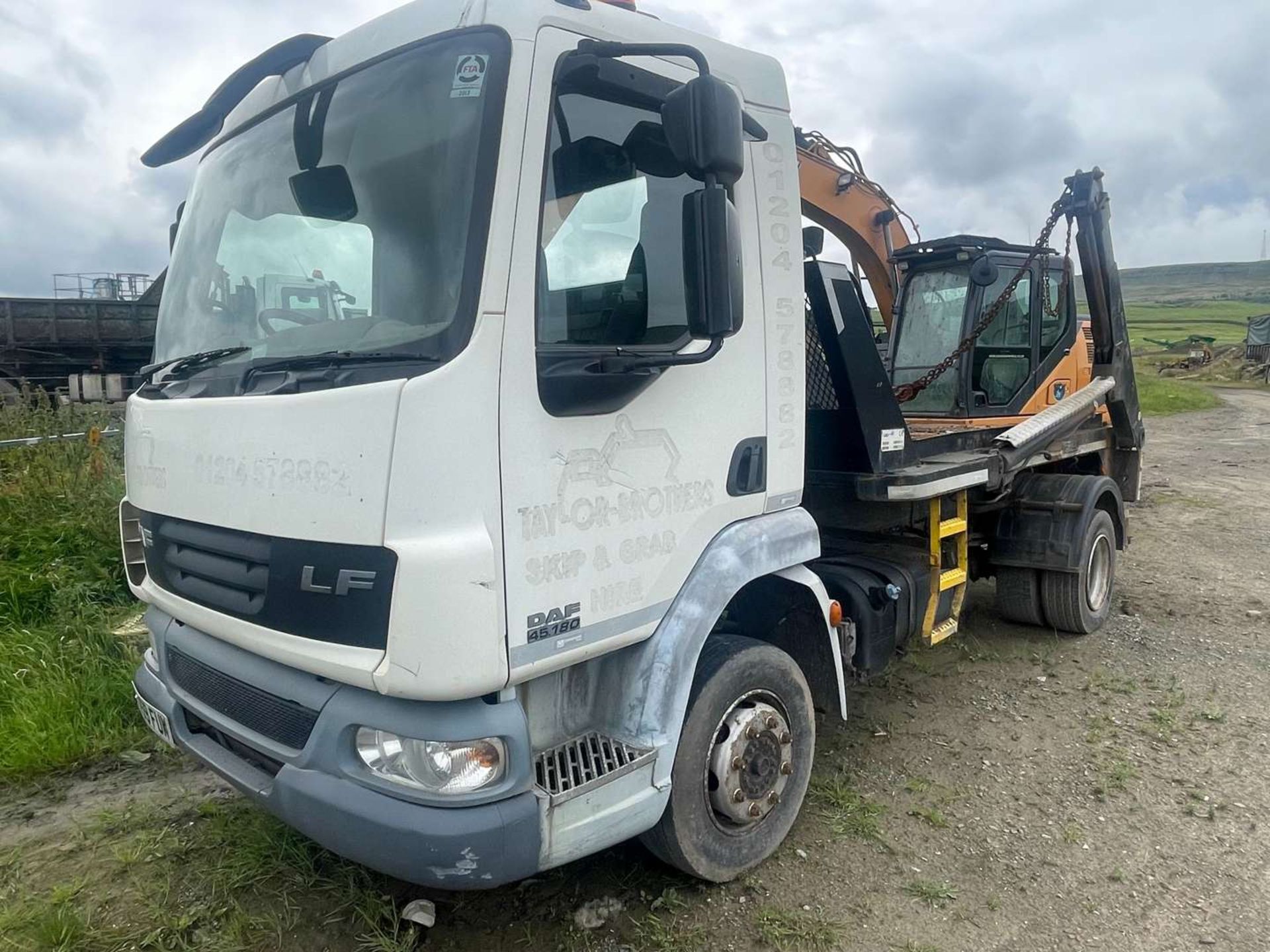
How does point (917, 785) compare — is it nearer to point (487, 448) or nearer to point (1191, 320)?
point (487, 448)

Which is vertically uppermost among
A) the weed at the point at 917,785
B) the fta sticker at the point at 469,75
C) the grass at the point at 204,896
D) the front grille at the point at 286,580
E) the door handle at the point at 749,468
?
the fta sticker at the point at 469,75

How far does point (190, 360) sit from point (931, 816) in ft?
10.7

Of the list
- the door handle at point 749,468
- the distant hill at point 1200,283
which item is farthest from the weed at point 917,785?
the distant hill at point 1200,283

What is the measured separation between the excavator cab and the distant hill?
89923mm

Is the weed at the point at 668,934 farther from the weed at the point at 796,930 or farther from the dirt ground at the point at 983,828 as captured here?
the weed at the point at 796,930

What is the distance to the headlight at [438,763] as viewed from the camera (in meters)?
2.21

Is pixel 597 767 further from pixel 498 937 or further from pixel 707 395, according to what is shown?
pixel 707 395

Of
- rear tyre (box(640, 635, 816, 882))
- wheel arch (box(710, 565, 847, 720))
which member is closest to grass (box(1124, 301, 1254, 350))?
wheel arch (box(710, 565, 847, 720))

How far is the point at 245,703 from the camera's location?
2555mm

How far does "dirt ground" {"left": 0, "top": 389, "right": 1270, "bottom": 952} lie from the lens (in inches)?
113

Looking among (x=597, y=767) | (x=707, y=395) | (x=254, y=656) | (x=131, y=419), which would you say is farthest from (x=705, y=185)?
(x=131, y=419)

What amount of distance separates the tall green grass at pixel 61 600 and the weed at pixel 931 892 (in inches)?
137

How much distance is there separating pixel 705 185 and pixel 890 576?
234 centimetres

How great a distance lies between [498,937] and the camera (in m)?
2.80
